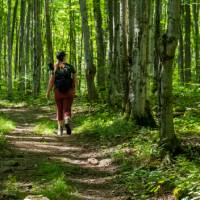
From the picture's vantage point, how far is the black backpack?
467 inches

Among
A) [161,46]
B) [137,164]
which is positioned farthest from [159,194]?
[161,46]

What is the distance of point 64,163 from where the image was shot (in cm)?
863

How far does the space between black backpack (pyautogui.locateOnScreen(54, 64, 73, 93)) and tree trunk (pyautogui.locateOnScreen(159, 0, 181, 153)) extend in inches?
172

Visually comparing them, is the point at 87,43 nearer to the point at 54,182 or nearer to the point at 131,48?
the point at 131,48

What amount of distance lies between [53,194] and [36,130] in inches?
272

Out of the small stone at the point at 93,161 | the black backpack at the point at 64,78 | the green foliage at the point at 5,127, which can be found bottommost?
the small stone at the point at 93,161

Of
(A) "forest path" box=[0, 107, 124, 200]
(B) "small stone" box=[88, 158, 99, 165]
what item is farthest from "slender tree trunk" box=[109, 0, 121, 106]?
(B) "small stone" box=[88, 158, 99, 165]

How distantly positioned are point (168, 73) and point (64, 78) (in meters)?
4.64

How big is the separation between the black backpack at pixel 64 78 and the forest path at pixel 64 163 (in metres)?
1.29

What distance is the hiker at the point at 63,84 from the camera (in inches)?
468

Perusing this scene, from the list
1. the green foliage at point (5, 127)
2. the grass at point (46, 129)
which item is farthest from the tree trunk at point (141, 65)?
the green foliage at point (5, 127)

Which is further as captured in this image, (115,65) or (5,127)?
(115,65)

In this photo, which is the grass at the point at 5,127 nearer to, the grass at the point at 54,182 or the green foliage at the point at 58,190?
the grass at the point at 54,182

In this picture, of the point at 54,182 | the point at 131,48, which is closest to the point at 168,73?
the point at 54,182
